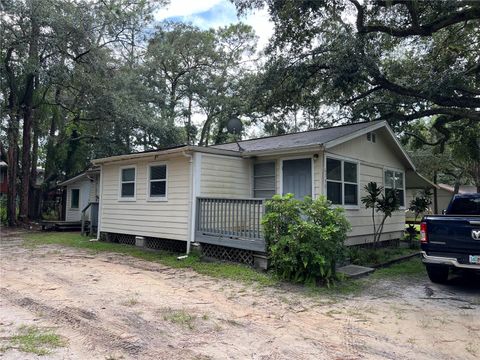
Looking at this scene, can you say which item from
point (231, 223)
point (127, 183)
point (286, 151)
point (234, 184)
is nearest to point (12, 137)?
point (127, 183)

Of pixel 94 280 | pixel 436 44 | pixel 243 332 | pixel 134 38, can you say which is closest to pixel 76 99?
pixel 134 38

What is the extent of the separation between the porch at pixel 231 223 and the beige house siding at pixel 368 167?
82.3 inches

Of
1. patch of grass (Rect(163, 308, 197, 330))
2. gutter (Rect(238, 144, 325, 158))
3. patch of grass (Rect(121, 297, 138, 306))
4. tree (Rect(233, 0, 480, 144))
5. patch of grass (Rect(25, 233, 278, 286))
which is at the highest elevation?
tree (Rect(233, 0, 480, 144))

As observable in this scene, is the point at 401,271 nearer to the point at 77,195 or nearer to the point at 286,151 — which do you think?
the point at 286,151

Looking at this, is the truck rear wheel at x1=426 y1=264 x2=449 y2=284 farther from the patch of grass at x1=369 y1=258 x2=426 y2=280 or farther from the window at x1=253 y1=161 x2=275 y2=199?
the window at x1=253 y1=161 x2=275 y2=199

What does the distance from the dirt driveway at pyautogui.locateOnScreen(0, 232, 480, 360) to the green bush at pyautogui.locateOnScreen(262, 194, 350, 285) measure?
606mm

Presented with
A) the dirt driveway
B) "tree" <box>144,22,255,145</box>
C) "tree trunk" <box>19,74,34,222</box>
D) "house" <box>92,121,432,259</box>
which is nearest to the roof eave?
"house" <box>92,121,432,259</box>

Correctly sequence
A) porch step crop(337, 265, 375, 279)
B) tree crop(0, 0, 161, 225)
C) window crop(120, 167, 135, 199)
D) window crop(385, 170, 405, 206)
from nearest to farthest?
porch step crop(337, 265, 375, 279) → window crop(120, 167, 135, 199) → window crop(385, 170, 405, 206) → tree crop(0, 0, 161, 225)

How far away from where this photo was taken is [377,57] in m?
11.6

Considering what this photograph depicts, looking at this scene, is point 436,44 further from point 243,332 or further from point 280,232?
point 243,332

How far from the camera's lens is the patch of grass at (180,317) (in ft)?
14.7

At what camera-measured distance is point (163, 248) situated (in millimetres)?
10547

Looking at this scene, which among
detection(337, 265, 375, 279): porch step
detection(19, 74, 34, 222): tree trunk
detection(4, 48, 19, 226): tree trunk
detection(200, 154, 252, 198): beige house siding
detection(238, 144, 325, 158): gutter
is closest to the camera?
detection(337, 265, 375, 279): porch step

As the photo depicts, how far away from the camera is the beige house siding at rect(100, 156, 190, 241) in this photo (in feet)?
31.6
